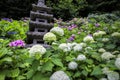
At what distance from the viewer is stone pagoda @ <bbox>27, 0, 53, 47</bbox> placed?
3938 millimetres

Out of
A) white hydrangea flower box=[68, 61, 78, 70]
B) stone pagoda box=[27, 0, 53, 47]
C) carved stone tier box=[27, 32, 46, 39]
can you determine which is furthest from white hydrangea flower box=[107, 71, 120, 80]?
carved stone tier box=[27, 32, 46, 39]

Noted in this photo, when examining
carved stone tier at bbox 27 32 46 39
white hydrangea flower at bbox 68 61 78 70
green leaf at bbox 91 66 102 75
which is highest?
white hydrangea flower at bbox 68 61 78 70

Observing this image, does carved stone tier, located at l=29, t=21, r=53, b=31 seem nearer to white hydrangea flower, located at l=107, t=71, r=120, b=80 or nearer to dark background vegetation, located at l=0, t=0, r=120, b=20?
white hydrangea flower, located at l=107, t=71, r=120, b=80

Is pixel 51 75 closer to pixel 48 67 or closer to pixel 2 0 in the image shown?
pixel 48 67

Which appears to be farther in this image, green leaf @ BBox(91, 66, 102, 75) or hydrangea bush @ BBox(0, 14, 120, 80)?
green leaf @ BBox(91, 66, 102, 75)

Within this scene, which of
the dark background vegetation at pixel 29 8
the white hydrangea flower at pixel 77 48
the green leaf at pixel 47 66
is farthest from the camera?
the dark background vegetation at pixel 29 8

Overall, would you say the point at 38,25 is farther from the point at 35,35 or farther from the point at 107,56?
the point at 107,56

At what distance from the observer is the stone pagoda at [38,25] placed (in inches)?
155

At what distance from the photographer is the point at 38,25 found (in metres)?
4.26

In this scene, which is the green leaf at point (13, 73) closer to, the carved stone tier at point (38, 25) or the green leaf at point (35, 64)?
the green leaf at point (35, 64)

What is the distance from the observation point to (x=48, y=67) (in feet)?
5.18

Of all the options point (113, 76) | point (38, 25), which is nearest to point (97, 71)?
point (113, 76)

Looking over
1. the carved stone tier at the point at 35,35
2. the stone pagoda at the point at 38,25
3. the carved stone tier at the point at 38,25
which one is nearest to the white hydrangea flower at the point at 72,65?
the stone pagoda at the point at 38,25

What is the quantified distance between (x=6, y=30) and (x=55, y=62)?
3.00 m
